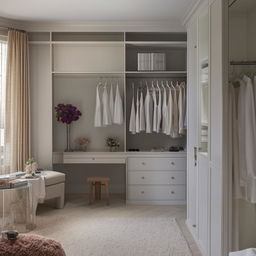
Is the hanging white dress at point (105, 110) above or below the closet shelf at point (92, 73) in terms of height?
below

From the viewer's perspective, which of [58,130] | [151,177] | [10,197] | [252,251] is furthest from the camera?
[58,130]

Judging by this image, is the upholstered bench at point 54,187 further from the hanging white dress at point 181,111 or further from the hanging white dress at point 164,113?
the hanging white dress at point 181,111

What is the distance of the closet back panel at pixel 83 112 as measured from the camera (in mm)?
6051

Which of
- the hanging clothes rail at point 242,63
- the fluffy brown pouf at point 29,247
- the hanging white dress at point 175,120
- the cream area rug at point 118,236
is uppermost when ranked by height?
the hanging clothes rail at point 242,63

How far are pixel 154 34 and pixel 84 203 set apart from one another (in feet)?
9.66

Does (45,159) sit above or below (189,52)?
below

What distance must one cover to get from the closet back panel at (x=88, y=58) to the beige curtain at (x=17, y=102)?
53 centimetres

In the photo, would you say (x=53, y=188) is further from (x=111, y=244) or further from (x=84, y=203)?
(x=111, y=244)

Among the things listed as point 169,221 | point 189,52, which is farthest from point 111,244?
point 189,52

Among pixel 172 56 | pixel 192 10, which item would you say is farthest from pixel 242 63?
pixel 172 56

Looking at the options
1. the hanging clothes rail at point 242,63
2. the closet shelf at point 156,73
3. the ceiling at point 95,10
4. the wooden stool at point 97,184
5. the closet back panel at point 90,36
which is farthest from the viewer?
the closet back panel at point 90,36

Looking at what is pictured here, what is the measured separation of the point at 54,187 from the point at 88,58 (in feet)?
6.88

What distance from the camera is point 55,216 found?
16.1 ft

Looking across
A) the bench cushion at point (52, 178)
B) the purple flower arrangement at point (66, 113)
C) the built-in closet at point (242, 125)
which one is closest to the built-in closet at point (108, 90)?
the purple flower arrangement at point (66, 113)
